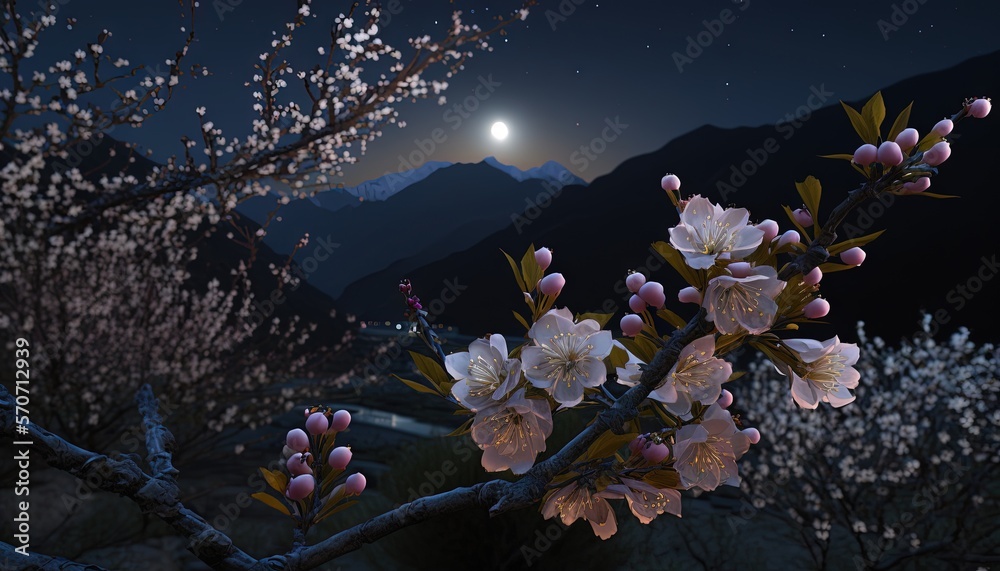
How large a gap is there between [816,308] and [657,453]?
22 centimetres

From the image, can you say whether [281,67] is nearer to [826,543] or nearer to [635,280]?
[635,280]

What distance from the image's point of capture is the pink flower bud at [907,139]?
0.54 meters

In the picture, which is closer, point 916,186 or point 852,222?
point 916,186

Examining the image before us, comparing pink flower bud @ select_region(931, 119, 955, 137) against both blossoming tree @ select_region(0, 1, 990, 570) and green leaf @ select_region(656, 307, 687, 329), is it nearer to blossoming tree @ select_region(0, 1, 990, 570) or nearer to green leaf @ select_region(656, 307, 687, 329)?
blossoming tree @ select_region(0, 1, 990, 570)

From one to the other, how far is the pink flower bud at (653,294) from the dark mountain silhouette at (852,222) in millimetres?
9820

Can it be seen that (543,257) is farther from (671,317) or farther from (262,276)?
(262,276)

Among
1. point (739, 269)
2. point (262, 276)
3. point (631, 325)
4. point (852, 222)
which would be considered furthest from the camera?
point (262, 276)

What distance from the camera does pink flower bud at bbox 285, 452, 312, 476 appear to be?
2.05 ft

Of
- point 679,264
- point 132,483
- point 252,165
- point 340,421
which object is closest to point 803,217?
point 679,264

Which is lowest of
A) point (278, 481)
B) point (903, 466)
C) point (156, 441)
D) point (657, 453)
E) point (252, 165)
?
point (903, 466)

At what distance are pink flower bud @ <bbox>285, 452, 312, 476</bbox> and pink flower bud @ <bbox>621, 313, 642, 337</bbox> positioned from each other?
38 cm

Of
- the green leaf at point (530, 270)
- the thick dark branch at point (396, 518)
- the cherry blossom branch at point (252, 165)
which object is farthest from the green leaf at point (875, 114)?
the cherry blossom branch at point (252, 165)

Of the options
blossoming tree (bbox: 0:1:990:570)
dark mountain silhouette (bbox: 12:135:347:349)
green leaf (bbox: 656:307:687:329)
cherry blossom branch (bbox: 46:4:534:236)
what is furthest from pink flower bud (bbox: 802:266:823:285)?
dark mountain silhouette (bbox: 12:135:347:349)

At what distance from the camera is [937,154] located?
521 millimetres
